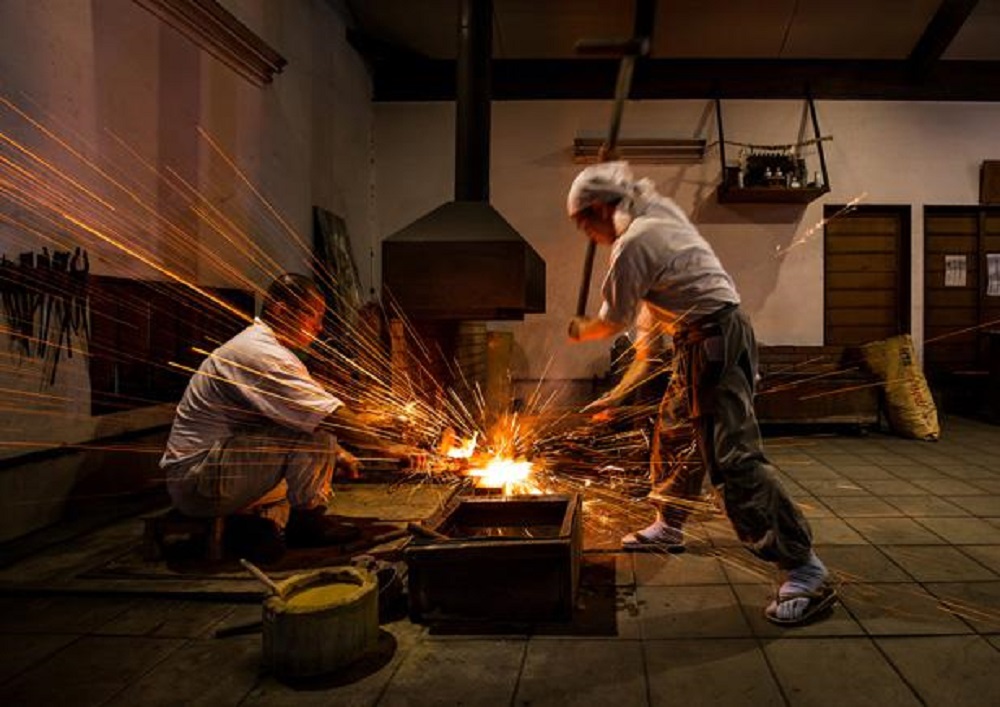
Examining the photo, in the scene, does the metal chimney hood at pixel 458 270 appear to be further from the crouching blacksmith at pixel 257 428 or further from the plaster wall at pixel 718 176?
the plaster wall at pixel 718 176

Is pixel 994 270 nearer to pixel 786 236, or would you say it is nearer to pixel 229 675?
pixel 786 236

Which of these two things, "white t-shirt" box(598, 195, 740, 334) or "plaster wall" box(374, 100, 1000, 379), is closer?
"white t-shirt" box(598, 195, 740, 334)

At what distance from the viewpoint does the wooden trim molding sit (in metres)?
5.12

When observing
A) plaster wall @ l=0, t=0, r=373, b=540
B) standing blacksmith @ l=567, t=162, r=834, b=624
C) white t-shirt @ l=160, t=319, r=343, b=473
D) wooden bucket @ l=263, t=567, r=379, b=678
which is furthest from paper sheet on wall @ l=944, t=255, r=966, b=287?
wooden bucket @ l=263, t=567, r=379, b=678

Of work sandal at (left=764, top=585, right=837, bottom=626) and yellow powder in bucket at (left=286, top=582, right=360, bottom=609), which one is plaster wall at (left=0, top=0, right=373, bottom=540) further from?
work sandal at (left=764, top=585, right=837, bottom=626)

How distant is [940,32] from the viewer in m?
8.56

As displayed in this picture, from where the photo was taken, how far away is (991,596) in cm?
307

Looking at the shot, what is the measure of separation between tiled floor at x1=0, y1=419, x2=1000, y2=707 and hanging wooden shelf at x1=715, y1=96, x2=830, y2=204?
5707 mm

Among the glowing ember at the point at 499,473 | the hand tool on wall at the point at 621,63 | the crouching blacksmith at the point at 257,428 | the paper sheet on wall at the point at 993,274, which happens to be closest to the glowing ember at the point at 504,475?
the glowing ember at the point at 499,473

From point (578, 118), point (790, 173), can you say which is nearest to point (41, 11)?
point (578, 118)

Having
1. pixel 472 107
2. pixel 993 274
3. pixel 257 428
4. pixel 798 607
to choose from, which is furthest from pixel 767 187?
pixel 257 428

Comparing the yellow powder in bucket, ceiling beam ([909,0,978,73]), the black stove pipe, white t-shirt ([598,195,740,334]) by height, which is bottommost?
the yellow powder in bucket

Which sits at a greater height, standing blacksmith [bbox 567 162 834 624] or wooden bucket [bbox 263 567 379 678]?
standing blacksmith [bbox 567 162 834 624]

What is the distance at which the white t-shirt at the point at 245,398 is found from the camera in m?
3.46
